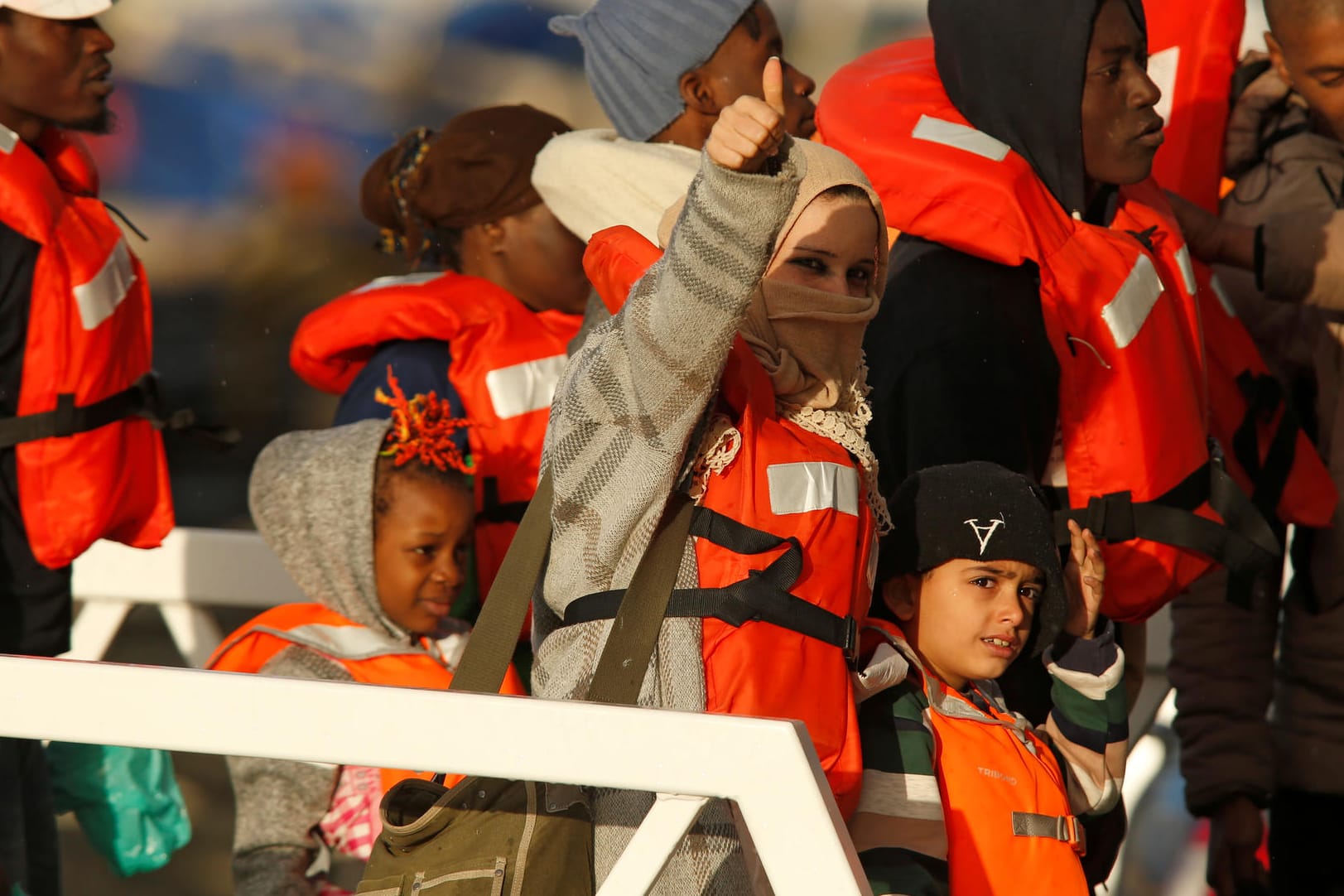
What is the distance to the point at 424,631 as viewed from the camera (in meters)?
3.07

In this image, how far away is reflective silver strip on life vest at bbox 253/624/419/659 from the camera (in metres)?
2.88

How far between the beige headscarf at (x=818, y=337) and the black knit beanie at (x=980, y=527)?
0.84 ft

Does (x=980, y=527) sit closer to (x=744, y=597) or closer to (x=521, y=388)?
(x=744, y=597)

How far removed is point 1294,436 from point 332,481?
1872 millimetres

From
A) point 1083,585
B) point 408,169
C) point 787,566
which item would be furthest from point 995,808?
point 408,169

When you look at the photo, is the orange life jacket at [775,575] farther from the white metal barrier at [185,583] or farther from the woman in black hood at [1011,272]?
the white metal barrier at [185,583]

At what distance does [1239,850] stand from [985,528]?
143 cm

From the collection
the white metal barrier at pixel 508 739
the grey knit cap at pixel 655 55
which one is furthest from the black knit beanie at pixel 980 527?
the grey knit cap at pixel 655 55

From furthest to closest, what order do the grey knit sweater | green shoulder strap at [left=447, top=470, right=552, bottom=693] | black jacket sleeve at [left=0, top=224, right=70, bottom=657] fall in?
1. black jacket sleeve at [left=0, top=224, right=70, bottom=657]
2. green shoulder strap at [left=447, top=470, right=552, bottom=693]
3. the grey knit sweater

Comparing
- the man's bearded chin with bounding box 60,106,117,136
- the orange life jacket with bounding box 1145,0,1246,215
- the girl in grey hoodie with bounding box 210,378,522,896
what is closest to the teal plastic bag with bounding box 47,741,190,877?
the girl in grey hoodie with bounding box 210,378,522,896

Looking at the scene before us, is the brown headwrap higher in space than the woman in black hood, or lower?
lower

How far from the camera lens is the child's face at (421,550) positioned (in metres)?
3.01

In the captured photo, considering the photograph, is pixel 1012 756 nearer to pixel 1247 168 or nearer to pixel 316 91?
pixel 1247 168

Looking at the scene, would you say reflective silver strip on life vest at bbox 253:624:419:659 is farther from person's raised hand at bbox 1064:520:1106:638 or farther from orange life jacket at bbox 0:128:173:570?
person's raised hand at bbox 1064:520:1106:638
